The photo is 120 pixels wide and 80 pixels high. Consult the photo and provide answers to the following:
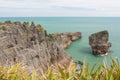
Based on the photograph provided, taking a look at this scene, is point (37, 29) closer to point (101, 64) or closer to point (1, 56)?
point (1, 56)

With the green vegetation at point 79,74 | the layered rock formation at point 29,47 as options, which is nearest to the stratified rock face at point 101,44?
the layered rock formation at point 29,47

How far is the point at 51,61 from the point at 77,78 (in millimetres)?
32977

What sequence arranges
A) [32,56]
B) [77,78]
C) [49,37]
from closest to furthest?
[77,78]
[32,56]
[49,37]

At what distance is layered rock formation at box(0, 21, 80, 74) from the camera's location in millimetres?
27362

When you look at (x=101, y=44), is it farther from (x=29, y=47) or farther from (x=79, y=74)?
(x=79, y=74)

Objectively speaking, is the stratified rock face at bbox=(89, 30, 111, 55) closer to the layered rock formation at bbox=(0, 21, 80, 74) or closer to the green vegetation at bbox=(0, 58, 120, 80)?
the layered rock formation at bbox=(0, 21, 80, 74)

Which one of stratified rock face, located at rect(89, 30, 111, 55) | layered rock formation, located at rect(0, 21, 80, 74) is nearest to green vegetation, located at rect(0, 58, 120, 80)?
layered rock formation, located at rect(0, 21, 80, 74)

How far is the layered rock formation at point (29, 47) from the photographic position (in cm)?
2736

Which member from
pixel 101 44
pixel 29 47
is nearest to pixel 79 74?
pixel 29 47

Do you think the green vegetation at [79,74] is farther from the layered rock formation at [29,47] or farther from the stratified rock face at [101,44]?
the stratified rock face at [101,44]

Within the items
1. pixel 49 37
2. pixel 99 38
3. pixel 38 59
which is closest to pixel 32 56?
pixel 38 59

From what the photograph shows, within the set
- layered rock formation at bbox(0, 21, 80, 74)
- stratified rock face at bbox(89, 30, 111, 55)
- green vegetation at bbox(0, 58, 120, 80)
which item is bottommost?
stratified rock face at bbox(89, 30, 111, 55)

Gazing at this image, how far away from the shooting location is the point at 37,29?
4178cm

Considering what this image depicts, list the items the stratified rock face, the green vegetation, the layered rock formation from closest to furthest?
the green vegetation → the layered rock formation → the stratified rock face
